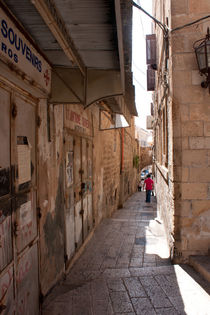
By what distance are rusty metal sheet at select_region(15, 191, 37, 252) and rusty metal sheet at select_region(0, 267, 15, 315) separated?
0.28 meters

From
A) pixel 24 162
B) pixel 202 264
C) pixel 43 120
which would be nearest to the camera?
pixel 24 162

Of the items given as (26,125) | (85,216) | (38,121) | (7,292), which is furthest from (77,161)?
(7,292)

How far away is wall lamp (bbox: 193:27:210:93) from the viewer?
391 cm

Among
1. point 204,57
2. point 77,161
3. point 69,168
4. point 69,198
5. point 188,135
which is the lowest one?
point 69,198

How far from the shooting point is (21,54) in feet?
8.22

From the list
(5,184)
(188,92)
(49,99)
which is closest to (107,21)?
(49,99)

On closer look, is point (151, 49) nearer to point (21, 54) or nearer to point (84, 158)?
point (84, 158)

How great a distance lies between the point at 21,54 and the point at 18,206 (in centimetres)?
141

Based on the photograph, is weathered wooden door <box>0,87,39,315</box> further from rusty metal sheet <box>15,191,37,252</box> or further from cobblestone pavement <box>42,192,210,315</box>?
cobblestone pavement <box>42,192,210,315</box>

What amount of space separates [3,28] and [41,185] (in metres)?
1.72

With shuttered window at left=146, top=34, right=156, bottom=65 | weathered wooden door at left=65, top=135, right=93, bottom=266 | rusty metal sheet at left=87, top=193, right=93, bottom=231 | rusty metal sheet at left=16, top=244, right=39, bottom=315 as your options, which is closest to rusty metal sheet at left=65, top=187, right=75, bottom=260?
weathered wooden door at left=65, top=135, right=93, bottom=266

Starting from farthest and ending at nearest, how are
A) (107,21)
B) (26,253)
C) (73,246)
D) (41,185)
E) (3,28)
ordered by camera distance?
(73,246), (41,185), (26,253), (107,21), (3,28)

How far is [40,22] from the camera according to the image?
7.85ft

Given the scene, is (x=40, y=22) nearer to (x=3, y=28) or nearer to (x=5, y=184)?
(x=3, y=28)
